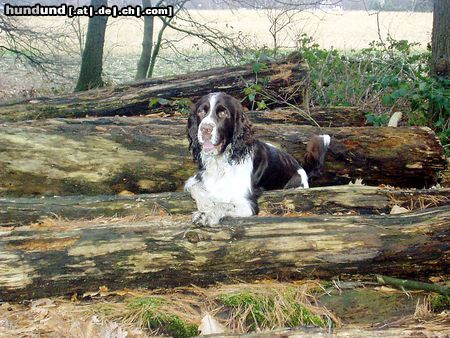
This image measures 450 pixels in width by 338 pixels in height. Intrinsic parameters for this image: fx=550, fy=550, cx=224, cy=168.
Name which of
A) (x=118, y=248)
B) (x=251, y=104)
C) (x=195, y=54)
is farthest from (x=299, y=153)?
(x=195, y=54)

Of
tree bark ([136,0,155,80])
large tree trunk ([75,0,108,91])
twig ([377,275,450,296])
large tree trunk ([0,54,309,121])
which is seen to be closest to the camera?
twig ([377,275,450,296])

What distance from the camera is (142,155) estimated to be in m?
6.20

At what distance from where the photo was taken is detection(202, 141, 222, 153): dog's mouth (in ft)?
18.0

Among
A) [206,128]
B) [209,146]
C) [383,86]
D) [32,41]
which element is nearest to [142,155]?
[209,146]

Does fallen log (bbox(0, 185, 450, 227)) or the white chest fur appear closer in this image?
fallen log (bbox(0, 185, 450, 227))

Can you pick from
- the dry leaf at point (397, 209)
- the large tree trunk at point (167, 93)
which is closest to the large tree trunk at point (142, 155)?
the large tree trunk at point (167, 93)

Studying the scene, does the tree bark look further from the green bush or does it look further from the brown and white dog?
the brown and white dog

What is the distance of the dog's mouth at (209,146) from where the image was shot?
216 inches

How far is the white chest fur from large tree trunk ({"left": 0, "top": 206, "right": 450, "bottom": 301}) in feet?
3.67

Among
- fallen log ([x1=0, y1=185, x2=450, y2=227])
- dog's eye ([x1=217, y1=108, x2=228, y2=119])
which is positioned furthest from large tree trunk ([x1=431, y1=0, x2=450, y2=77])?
dog's eye ([x1=217, y1=108, x2=228, y2=119])

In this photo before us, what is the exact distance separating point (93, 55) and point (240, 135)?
7389 mm

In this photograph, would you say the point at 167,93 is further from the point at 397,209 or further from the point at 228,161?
the point at 397,209

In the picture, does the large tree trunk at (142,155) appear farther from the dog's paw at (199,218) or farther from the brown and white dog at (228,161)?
the dog's paw at (199,218)

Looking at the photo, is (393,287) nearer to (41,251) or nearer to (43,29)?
(41,251)
